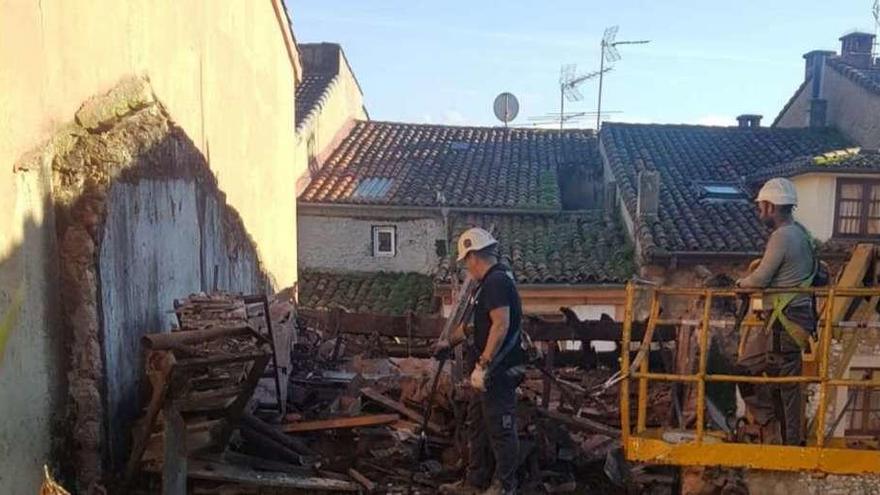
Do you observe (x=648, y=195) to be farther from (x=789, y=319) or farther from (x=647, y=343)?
(x=647, y=343)

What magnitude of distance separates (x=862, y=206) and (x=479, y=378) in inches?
504

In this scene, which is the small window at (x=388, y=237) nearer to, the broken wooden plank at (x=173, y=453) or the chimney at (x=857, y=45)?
the broken wooden plank at (x=173, y=453)

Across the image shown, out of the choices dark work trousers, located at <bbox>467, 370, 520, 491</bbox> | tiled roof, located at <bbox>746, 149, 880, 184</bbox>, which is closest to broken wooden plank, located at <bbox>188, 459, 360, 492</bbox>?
dark work trousers, located at <bbox>467, 370, 520, 491</bbox>

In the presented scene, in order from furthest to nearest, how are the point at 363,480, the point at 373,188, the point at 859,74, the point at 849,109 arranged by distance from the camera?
1. the point at 849,109
2. the point at 859,74
3. the point at 373,188
4. the point at 363,480

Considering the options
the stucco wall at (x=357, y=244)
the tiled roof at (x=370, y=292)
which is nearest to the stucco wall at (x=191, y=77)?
the tiled roof at (x=370, y=292)

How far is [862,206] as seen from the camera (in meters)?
14.4

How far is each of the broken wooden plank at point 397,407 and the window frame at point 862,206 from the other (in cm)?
1171

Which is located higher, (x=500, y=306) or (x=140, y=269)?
(x=140, y=269)

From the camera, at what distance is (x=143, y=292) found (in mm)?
6137

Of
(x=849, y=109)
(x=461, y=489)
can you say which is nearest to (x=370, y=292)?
(x=461, y=489)

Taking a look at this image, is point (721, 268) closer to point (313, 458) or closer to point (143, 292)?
point (313, 458)

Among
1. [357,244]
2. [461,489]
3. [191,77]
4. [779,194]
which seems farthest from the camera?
[357,244]

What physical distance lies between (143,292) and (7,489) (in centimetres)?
209

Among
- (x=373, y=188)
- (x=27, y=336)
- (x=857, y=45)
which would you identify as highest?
(x=857, y=45)
